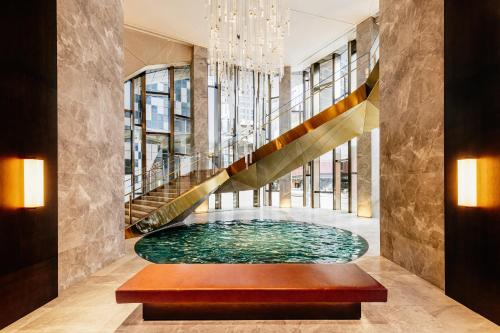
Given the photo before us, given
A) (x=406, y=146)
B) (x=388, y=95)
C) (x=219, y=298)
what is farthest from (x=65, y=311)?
(x=388, y=95)

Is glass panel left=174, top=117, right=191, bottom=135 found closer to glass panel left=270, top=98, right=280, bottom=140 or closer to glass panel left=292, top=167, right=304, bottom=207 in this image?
glass panel left=270, top=98, right=280, bottom=140

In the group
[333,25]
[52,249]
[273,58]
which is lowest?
[52,249]

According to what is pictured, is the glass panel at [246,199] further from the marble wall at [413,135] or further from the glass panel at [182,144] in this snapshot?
the marble wall at [413,135]

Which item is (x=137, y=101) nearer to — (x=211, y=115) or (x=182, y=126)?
(x=182, y=126)

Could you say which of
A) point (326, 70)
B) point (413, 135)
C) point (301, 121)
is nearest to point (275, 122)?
point (301, 121)

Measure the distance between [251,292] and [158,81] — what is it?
1103 cm

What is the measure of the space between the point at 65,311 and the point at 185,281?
1.46m

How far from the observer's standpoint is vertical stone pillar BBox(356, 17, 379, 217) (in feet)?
32.7

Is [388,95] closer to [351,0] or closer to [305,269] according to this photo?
[305,269]

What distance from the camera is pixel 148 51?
35.7ft

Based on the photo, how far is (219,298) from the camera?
2.67m

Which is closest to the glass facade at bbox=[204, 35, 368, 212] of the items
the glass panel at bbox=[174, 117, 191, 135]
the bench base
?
the glass panel at bbox=[174, 117, 191, 135]

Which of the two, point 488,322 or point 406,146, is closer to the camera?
point 488,322

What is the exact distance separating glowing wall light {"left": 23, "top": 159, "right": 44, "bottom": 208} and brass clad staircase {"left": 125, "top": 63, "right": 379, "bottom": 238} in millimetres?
4479
